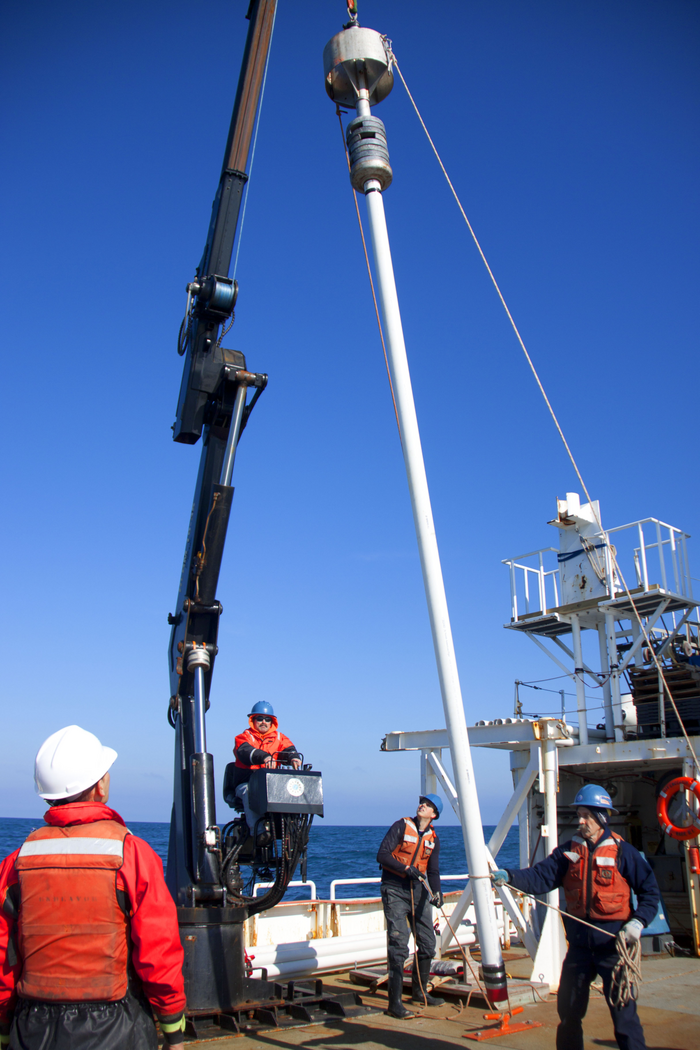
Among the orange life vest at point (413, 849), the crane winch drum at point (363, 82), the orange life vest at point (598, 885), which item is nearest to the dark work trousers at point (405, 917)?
the orange life vest at point (413, 849)

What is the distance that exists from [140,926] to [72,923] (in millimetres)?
252

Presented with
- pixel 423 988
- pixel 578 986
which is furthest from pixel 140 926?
pixel 423 988

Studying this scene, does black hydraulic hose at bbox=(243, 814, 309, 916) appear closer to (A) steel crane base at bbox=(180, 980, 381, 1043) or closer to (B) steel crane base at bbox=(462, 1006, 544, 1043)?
(A) steel crane base at bbox=(180, 980, 381, 1043)

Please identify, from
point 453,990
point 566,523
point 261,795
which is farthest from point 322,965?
point 566,523

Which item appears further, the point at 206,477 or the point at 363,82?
the point at 206,477

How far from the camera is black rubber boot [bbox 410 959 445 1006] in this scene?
7.30 metres

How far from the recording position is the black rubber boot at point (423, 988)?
7.30 m

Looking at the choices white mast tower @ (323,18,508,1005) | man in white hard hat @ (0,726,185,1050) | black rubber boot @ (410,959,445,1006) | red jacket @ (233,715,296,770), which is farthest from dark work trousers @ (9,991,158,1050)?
black rubber boot @ (410,959,445,1006)

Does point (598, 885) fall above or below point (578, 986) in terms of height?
above

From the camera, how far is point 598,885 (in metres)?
5.07

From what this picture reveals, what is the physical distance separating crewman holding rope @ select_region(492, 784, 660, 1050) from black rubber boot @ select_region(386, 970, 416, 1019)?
2300 mm

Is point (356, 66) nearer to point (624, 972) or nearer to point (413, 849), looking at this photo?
point (624, 972)

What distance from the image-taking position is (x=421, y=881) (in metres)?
7.41

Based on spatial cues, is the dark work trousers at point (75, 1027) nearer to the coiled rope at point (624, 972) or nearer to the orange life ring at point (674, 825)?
the coiled rope at point (624, 972)
